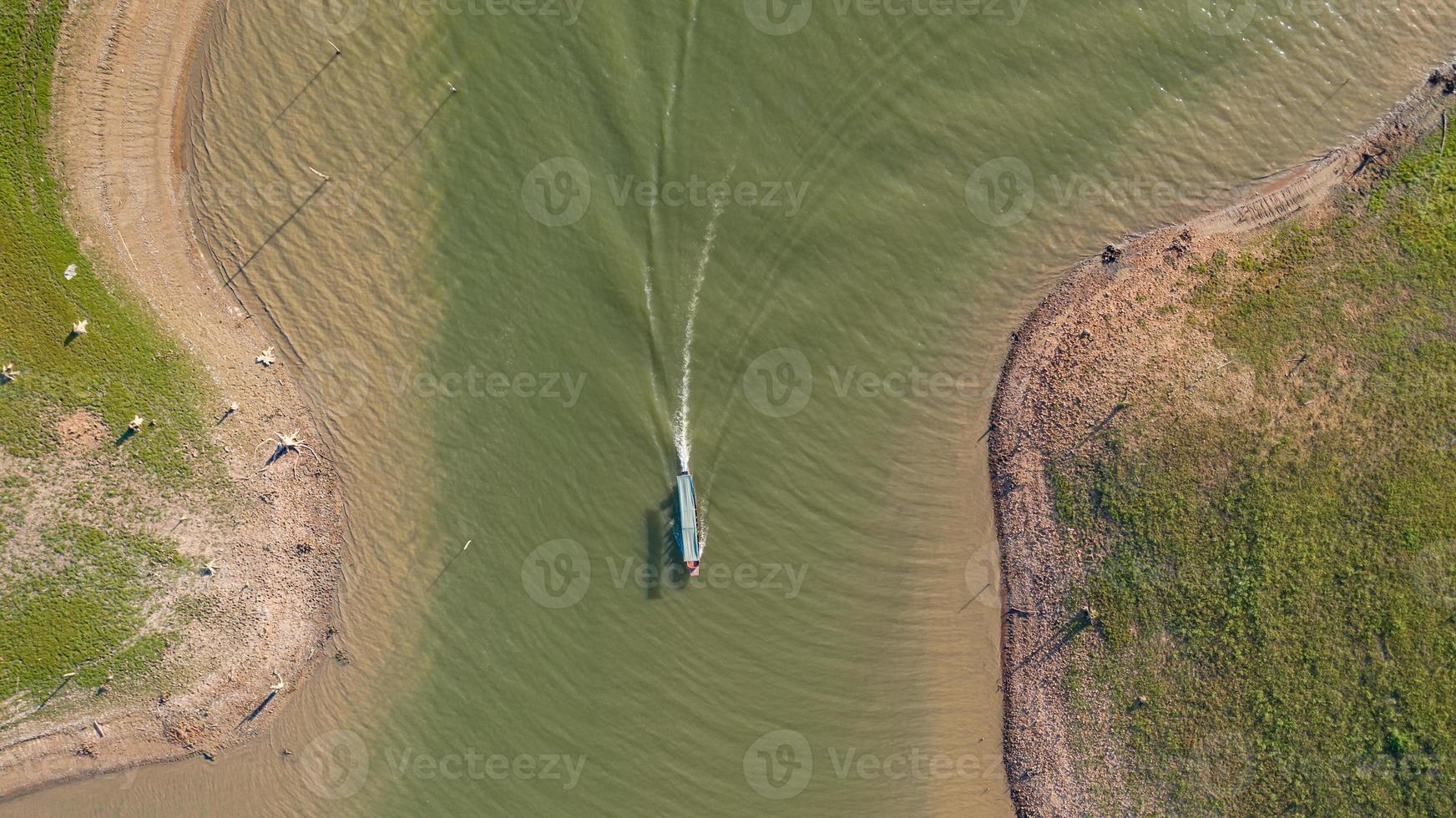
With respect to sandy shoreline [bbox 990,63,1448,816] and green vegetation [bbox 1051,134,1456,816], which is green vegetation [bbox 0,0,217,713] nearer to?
sandy shoreline [bbox 990,63,1448,816]

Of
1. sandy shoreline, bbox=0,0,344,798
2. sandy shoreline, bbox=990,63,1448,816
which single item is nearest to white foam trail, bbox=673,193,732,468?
sandy shoreline, bbox=990,63,1448,816

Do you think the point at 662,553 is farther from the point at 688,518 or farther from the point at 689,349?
the point at 689,349

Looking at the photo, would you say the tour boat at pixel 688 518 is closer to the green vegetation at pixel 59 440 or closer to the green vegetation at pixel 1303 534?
the green vegetation at pixel 1303 534

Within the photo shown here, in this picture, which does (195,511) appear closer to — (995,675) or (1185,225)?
(995,675)

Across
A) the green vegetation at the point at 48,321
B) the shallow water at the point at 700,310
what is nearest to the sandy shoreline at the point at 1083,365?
the shallow water at the point at 700,310

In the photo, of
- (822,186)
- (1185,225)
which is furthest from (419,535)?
(1185,225)

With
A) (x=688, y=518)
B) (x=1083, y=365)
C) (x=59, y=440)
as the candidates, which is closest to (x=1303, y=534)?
(x=1083, y=365)
